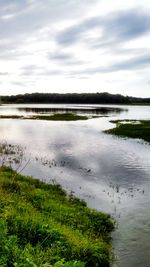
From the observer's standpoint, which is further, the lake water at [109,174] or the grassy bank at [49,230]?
the lake water at [109,174]

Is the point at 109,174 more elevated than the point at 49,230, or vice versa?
the point at 49,230

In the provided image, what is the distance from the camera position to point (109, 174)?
81.7ft

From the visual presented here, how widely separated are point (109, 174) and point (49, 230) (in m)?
13.5

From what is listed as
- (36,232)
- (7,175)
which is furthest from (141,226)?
(7,175)

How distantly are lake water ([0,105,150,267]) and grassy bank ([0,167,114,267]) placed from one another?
88 cm

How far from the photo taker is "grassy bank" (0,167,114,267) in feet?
31.3

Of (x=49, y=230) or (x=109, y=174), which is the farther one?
(x=109, y=174)

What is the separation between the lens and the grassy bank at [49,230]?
955cm

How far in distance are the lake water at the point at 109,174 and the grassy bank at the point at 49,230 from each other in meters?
0.88

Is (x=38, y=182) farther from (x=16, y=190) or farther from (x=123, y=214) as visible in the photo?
(x=123, y=214)

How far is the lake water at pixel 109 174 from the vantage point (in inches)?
556

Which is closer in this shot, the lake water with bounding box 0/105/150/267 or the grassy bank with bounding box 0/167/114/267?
the grassy bank with bounding box 0/167/114/267

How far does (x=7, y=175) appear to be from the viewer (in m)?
20.9

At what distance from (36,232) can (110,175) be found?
13.5 meters
